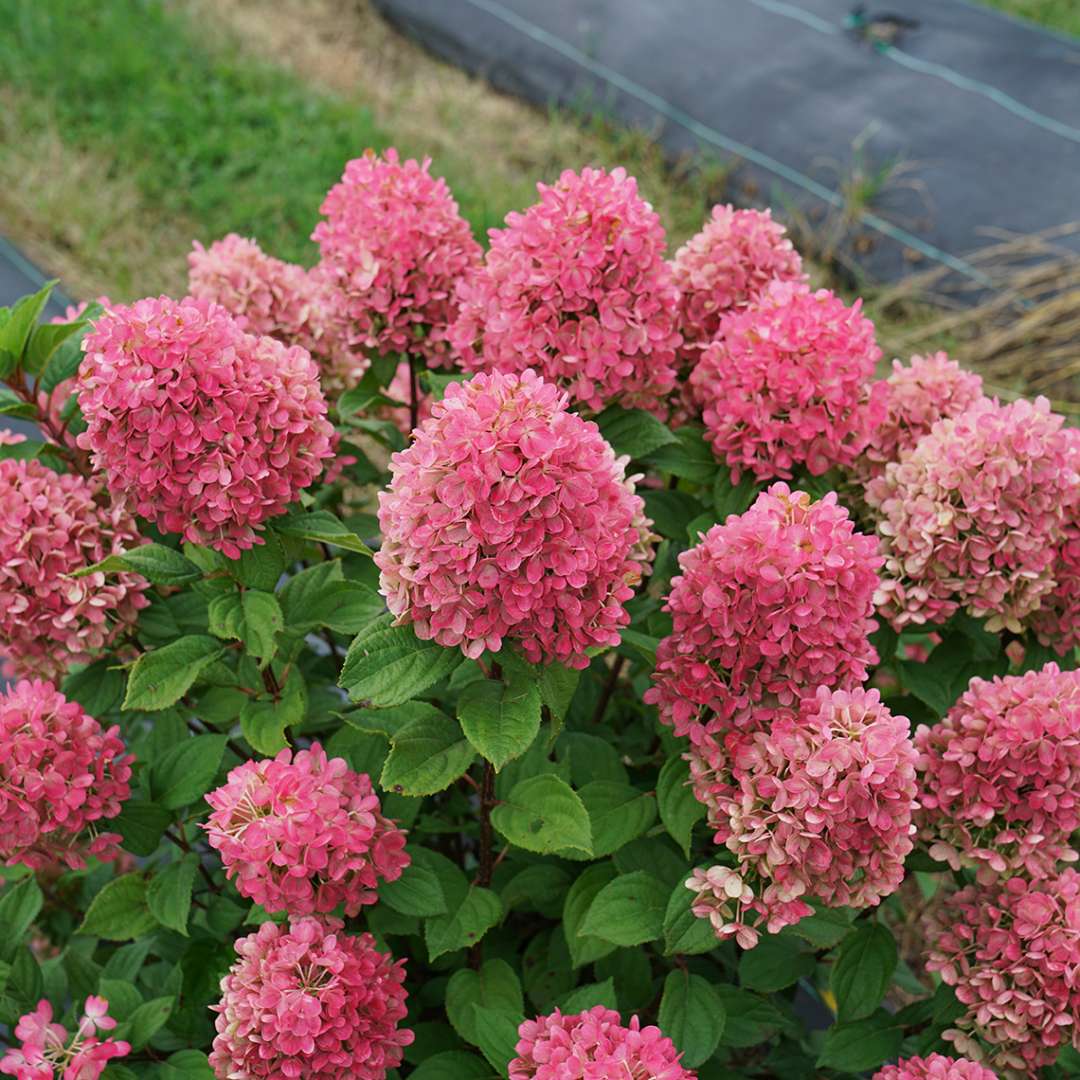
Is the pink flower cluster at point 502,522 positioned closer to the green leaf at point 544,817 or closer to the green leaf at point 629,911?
the green leaf at point 544,817

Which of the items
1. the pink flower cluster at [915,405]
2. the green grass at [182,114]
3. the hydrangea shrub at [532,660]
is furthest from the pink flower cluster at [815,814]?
the green grass at [182,114]

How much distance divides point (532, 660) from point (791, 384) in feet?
1.73

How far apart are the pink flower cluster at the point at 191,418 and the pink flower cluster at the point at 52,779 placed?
27 centimetres

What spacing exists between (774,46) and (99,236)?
2749 millimetres

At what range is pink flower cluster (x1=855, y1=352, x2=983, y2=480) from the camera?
1.68 m

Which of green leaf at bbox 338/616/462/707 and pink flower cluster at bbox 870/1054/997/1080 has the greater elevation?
green leaf at bbox 338/616/462/707

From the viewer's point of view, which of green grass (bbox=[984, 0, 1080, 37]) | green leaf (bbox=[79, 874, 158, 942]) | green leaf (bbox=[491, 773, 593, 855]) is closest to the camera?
green leaf (bbox=[491, 773, 593, 855])

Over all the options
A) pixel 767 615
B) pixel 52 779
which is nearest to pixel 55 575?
pixel 52 779

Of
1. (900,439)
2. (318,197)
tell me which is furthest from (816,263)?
(900,439)

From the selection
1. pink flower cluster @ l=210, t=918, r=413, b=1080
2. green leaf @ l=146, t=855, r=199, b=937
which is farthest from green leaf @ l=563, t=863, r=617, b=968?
green leaf @ l=146, t=855, r=199, b=937

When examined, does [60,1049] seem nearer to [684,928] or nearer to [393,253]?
[684,928]

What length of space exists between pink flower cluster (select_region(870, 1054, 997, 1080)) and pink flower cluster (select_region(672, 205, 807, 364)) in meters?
0.93

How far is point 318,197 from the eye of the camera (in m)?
4.48

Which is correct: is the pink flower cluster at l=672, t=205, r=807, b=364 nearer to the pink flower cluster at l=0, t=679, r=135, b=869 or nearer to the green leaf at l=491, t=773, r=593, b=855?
the green leaf at l=491, t=773, r=593, b=855
